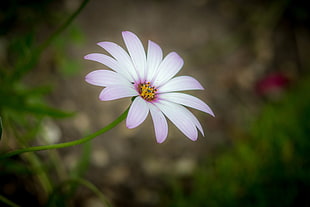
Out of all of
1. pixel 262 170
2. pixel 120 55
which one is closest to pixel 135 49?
pixel 120 55

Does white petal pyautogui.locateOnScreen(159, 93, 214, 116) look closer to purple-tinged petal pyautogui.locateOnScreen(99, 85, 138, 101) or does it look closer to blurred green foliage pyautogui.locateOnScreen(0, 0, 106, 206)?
purple-tinged petal pyautogui.locateOnScreen(99, 85, 138, 101)

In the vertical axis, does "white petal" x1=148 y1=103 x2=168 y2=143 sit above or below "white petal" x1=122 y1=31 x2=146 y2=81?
below

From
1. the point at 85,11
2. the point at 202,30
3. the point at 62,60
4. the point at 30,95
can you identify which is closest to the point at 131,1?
the point at 85,11

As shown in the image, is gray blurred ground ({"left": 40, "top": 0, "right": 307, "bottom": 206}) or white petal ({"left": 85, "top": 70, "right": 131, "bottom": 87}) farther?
gray blurred ground ({"left": 40, "top": 0, "right": 307, "bottom": 206})

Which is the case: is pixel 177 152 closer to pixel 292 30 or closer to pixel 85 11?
pixel 85 11

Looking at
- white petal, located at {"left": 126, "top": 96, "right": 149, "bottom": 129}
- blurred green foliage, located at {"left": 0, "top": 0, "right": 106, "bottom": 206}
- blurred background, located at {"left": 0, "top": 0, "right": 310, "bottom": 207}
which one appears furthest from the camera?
blurred background, located at {"left": 0, "top": 0, "right": 310, "bottom": 207}

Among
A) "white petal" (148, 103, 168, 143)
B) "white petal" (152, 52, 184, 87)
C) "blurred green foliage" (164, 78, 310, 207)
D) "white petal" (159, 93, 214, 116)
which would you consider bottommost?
"blurred green foliage" (164, 78, 310, 207)


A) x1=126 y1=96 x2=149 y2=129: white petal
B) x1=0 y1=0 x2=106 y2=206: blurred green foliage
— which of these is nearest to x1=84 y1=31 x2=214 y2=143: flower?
x1=126 y1=96 x2=149 y2=129: white petal

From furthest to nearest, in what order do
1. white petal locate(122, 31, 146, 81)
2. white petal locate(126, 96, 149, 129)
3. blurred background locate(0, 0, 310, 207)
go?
blurred background locate(0, 0, 310, 207), white petal locate(122, 31, 146, 81), white petal locate(126, 96, 149, 129)
